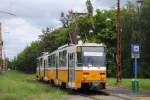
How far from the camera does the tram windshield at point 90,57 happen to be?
39125 millimetres

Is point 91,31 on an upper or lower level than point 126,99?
upper

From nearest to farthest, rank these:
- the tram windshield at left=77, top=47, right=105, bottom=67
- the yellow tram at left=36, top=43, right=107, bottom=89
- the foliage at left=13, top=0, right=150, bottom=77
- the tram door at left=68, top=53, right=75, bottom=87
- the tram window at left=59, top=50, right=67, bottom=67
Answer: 1. the yellow tram at left=36, top=43, right=107, bottom=89
2. the tram windshield at left=77, top=47, right=105, bottom=67
3. the tram door at left=68, top=53, right=75, bottom=87
4. the tram window at left=59, top=50, right=67, bottom=67
5. the foliage at left=13, top=0, right=150, bottom=77

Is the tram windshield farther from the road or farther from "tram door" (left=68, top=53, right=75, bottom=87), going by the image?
the road

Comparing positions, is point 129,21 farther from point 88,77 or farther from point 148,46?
point 88,77

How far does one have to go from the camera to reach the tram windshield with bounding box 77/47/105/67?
39.1 metres

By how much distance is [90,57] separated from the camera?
129 ft

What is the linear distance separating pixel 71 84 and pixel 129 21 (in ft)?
53.7

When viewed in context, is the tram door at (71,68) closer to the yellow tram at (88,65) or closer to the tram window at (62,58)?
the yellow tram at (88,65)

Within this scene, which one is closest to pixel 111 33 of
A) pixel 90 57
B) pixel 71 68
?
pixel 71 68

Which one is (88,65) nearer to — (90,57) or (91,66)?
(91,66)

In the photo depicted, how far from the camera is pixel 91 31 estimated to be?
10412 centimetres

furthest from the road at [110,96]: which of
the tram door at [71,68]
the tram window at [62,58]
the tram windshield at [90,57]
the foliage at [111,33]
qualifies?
the foliage at [111,33]

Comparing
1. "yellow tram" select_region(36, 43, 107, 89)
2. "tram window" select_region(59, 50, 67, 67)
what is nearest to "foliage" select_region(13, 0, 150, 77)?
"tram window" select_region(59, 50, 67, 67)

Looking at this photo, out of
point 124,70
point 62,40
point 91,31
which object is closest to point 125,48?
point 124,70
